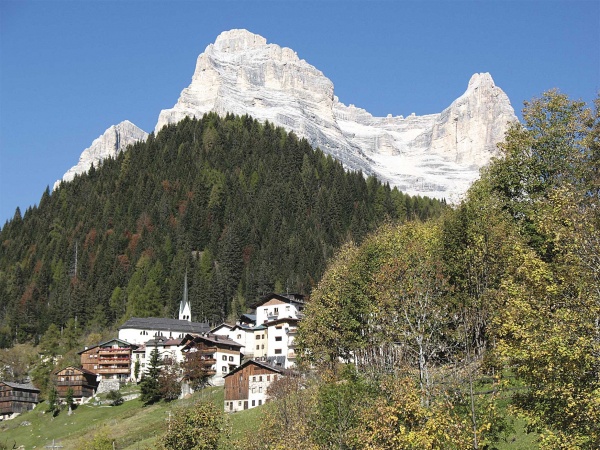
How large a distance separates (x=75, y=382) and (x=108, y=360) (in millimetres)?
10745

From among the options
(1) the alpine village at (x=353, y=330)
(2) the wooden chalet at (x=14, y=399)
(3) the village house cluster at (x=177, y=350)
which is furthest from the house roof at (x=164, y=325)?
(2) the wooden chalet at (x=14, y=399)

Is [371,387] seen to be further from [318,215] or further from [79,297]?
[318,215]

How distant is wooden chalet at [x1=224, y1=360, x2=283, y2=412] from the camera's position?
84.0 meters

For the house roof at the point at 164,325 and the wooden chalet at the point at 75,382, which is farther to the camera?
the house roof at the point at 164,325

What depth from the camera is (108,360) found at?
128 metres

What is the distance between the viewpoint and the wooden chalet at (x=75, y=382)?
381ft

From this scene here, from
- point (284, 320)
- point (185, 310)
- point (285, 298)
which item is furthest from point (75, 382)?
point (185, 310)

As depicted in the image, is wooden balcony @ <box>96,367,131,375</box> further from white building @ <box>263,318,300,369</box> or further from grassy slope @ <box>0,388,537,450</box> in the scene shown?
white building @ <box>263,318,300,369</box>

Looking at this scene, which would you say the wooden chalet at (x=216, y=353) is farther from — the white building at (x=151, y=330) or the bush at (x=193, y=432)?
the bush at (x=193, y=432)

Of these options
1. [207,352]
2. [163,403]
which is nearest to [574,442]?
[163,403]

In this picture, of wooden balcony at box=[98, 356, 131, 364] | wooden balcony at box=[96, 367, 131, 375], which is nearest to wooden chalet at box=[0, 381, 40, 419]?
wooden balcony at box=[96, 367, 131, 375]

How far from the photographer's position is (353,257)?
233ft

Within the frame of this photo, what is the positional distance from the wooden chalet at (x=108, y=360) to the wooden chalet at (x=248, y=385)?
48130 mm

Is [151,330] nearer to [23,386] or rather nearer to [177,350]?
[177,350]
